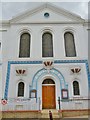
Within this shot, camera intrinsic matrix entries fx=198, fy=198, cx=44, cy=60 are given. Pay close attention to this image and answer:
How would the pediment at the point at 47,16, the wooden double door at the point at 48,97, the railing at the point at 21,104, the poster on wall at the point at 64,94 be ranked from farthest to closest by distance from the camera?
the pediment at the point at 47,16, the wooden double door at the point at 48,97, the poster on wall at the point at 64,94, the railing at the point at 21,104

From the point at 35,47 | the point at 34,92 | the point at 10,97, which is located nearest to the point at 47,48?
the point at 35,47

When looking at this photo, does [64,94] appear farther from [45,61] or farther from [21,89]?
[21,89]

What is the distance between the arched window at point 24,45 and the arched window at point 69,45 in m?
3.76

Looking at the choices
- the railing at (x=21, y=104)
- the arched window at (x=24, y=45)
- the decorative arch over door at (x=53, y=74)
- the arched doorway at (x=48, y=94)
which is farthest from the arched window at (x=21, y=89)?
the arched window at (x=24, y=45)

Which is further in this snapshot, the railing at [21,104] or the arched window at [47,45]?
Answer: the arched window at [47,45]

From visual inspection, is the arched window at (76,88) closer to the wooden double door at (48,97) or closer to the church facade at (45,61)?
the church facade at (45,61)

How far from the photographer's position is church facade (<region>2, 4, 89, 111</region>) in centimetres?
1720

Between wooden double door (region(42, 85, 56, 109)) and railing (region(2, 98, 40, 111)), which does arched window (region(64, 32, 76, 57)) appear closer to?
wooden double door (region(42, 85, 56, 109))

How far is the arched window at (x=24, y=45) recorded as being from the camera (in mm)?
19263

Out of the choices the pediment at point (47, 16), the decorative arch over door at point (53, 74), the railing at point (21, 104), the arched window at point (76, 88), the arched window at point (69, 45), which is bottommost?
the railing at point (21, 104)

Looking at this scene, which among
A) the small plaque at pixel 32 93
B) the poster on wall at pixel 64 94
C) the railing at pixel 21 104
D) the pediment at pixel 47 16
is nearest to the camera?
the railing at pixel 21 104

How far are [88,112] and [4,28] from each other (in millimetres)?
11633

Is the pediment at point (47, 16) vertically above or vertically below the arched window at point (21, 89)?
above

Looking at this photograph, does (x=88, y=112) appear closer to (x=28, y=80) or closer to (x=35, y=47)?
(x=28, y=80)
